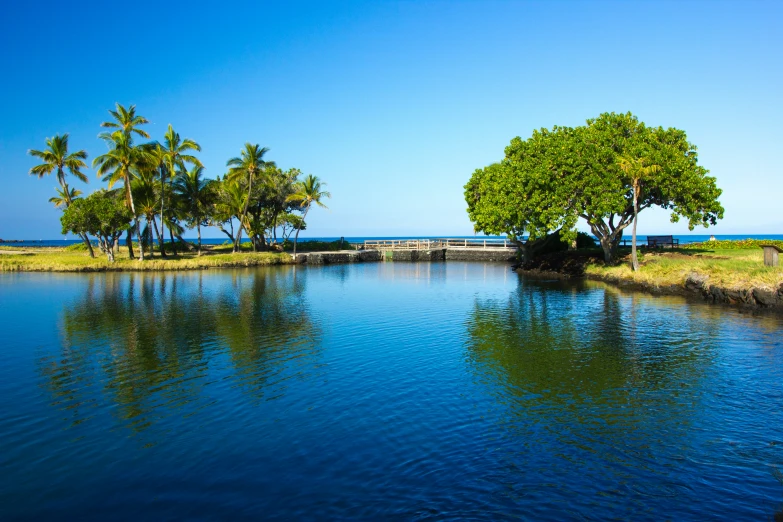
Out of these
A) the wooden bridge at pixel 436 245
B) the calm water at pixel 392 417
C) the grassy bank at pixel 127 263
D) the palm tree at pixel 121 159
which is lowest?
the calm water at pixel 392 417

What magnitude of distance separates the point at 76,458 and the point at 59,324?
1719cm

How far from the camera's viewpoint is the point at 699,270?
33844 millimetres

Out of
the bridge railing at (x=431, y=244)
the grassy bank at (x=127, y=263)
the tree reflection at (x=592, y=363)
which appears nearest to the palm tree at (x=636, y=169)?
the tree reflection at (x=592, y=363)

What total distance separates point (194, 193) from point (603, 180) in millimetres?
50164

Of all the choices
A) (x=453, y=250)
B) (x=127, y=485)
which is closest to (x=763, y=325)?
(x=127, y=485)

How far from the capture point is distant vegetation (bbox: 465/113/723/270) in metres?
39.3

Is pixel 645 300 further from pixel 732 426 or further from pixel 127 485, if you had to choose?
pixel 127 485

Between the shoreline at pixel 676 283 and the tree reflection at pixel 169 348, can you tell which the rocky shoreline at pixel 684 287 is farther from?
the tree reflection at pixel 169 348

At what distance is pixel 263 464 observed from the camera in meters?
10.4

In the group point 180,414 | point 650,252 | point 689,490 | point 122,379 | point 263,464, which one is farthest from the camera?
point 650,252

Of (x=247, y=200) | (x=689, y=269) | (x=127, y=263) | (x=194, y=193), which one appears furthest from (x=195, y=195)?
(x=689, y=269)

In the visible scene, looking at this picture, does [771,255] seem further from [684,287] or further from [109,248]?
[109,248]

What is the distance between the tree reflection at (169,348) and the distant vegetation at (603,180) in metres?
21.8

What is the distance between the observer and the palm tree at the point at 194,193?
66000 millimetres
